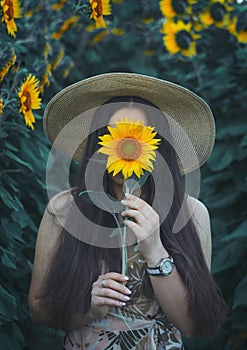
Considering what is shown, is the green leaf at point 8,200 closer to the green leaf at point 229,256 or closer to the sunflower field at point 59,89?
the sunflower field at point 59,89

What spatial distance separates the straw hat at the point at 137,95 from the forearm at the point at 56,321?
511 mm

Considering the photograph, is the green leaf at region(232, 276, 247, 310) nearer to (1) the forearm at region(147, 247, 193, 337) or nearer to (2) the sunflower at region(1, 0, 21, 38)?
(1) the forearm at region(147, 247, 193, 337)

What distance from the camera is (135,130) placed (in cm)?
168

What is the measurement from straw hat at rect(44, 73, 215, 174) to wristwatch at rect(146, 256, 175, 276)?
434 millimetres

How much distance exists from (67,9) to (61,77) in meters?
0.58

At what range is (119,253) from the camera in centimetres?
194

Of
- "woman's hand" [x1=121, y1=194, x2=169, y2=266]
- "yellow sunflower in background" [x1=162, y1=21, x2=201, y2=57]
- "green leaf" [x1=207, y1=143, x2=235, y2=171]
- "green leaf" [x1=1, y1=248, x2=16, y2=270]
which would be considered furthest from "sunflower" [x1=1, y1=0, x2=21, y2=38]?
"yellow sunflower in background" [x1=162, y1=21, x2=201, y2=57]

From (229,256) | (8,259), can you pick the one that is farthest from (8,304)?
(229,256)

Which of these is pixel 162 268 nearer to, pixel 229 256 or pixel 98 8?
pixel 98 8

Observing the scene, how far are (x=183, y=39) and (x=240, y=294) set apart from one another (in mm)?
1571

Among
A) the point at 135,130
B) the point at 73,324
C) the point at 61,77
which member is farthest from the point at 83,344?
the point at 61,77

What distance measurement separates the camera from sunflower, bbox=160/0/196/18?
3.91 m

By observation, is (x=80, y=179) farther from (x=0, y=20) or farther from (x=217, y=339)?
(x=217, y=339)

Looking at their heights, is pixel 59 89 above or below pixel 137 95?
above
